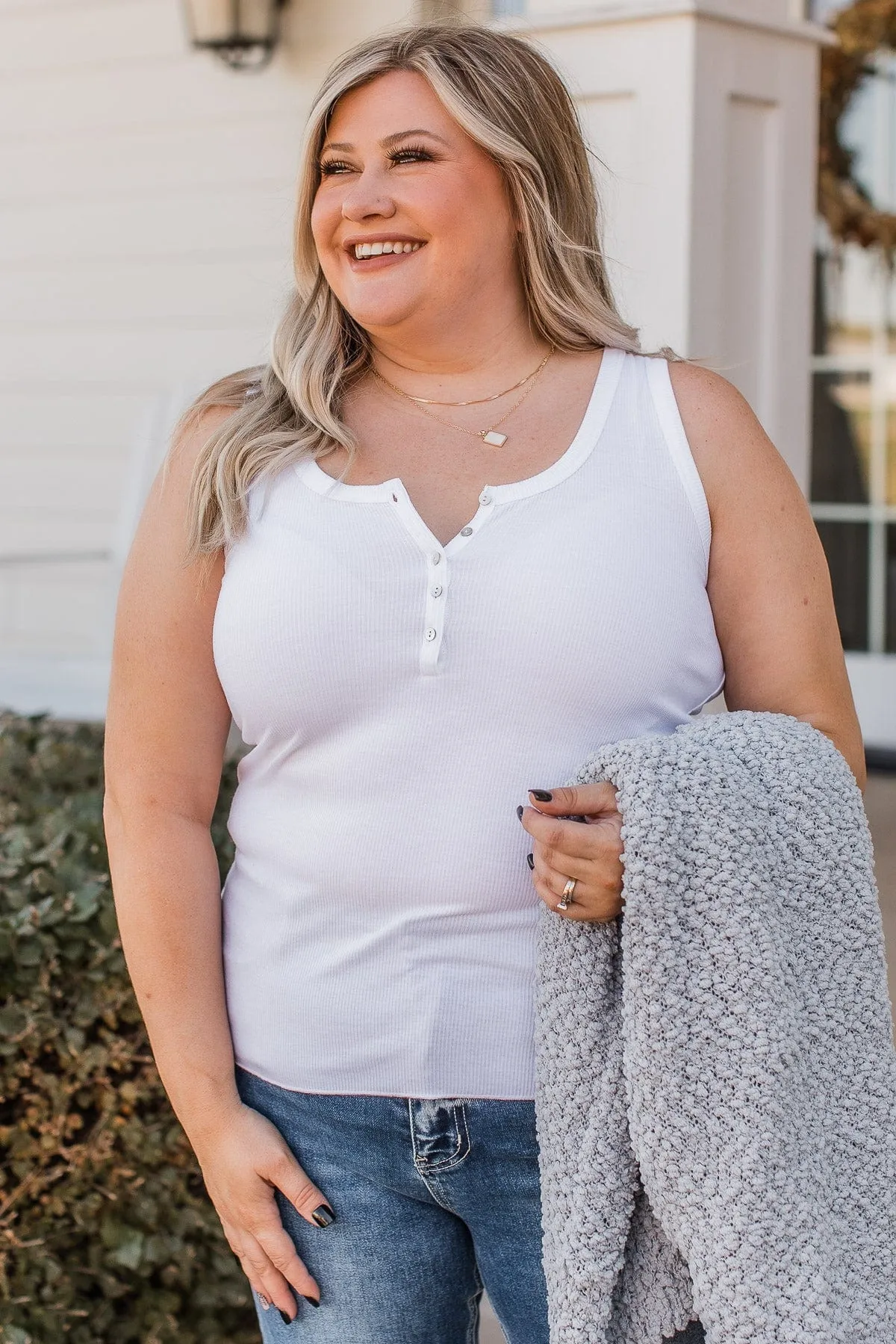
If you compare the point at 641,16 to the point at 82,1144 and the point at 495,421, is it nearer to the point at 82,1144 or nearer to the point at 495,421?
the point at 495,421

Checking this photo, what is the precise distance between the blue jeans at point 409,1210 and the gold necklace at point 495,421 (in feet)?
1.93

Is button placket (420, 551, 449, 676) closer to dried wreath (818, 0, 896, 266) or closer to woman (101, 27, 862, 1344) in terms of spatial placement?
woman (101, 27, 862, 1344)

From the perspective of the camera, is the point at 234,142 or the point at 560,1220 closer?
the point at 560,1220

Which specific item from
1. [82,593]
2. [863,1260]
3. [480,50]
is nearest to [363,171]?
[480,50]

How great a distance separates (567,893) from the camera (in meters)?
1.21

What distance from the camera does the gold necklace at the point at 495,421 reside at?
1394 mm

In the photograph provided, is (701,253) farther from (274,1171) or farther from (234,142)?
(234,142)

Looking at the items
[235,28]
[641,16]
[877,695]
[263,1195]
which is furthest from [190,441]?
[877,695]

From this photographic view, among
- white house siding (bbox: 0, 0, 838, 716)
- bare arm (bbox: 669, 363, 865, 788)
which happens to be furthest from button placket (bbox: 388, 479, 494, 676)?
white house siding (bbox: 0, 0, 838, 716)

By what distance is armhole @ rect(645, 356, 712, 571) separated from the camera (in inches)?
52.7

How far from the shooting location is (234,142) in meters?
4.68

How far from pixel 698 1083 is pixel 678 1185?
0.08m

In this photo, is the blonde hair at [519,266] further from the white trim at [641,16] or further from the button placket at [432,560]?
the white trim at [641,16]

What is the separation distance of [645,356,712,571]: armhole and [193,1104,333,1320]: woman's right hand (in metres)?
0.65
